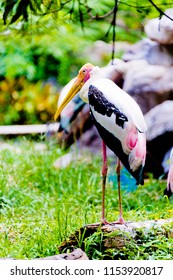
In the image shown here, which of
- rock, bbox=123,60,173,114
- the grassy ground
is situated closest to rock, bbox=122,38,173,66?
rock, bbox=123,60,173,114

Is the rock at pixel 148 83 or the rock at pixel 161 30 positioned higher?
the rock at pixel 161 30

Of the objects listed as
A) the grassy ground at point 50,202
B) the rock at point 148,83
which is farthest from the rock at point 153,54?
the grassy ground at point 50,202

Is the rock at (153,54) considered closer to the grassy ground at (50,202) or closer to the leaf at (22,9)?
the grassy ground at (50,202)

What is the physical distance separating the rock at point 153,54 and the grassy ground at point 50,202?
1.86 feet

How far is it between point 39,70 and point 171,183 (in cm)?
130

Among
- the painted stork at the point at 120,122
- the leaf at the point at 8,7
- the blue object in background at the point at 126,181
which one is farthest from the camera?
the blue object in background at the point at 126,181

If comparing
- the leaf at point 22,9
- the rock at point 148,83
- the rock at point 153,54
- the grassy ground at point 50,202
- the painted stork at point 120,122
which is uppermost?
the leaf at point 22,9

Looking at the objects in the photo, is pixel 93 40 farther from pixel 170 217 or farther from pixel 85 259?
pixel 85 259

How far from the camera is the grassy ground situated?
259 cm

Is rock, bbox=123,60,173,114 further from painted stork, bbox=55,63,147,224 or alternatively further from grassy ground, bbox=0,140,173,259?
painted stork, bbox=55,63,147,224

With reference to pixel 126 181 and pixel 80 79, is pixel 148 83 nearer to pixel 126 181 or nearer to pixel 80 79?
pixel 126 181

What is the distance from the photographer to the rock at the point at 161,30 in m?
3.65
